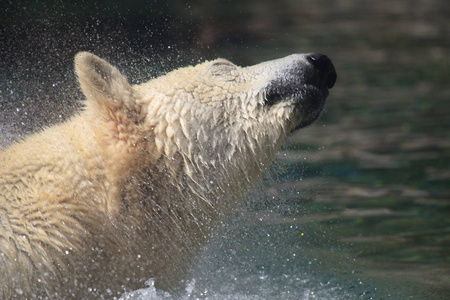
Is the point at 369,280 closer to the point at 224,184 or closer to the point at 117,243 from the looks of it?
the point at 224,184

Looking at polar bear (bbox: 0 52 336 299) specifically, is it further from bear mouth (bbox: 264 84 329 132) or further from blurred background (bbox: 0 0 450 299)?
blurred background (bbox: 0 0 450 299)

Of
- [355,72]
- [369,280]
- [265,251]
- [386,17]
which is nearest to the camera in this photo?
[369,280]

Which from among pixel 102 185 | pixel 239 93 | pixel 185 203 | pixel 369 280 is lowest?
pixel 369 280

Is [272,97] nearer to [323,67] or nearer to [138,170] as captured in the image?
[323,67]

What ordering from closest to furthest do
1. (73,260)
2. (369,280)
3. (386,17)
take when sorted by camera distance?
(73,260) → (369,280) → (386,17)

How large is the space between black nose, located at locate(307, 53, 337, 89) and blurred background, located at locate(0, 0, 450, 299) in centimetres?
31

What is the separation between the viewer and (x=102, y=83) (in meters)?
2.20

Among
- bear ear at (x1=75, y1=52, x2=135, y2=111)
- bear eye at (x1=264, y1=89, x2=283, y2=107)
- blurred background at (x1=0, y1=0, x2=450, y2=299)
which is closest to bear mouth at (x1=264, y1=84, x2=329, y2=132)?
bear eye at (x1=264, y1=89, x2=283, y2=107)

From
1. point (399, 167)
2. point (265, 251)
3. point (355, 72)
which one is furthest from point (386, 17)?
point (265, 251)

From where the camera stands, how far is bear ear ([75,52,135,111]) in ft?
7.14

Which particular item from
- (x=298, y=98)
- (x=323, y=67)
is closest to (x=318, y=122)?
(x=323, y=67)

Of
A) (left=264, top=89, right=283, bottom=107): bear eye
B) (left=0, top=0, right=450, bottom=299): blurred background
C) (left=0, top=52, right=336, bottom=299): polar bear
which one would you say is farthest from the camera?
(left=0, top=0, right=450, bottom=299): blurred background

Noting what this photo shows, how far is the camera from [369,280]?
3223 mm

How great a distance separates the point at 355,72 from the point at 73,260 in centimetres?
675
